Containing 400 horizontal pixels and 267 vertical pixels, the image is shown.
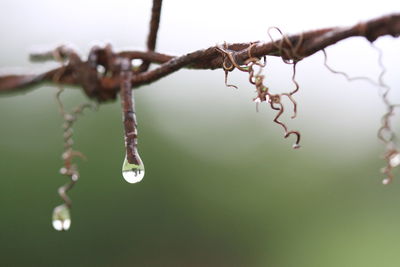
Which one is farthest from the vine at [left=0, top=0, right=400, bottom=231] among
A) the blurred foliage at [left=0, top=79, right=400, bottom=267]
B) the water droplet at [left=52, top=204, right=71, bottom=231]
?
the blurred foliage at [left=0, top=79, right=400, bottom=267]

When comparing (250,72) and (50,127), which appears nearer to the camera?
(250,72)

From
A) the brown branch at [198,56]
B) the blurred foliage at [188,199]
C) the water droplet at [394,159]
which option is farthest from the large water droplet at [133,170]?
the blurred foliage at [188,199]

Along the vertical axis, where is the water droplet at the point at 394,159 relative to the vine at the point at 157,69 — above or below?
below

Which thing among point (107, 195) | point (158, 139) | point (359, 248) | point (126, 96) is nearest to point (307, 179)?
point (359, 248)

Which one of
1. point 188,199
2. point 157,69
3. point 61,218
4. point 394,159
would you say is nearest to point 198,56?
point 157,69

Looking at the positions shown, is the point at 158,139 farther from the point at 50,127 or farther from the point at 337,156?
the point at 337,156

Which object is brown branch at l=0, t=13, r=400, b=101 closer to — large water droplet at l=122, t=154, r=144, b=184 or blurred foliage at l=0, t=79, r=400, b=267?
large water droplet at l=122, t=154, r=144, b=184

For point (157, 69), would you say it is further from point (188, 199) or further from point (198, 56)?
point (188, 199)

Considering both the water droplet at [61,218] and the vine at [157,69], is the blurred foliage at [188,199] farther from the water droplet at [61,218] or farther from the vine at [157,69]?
the vine at [157,69]
